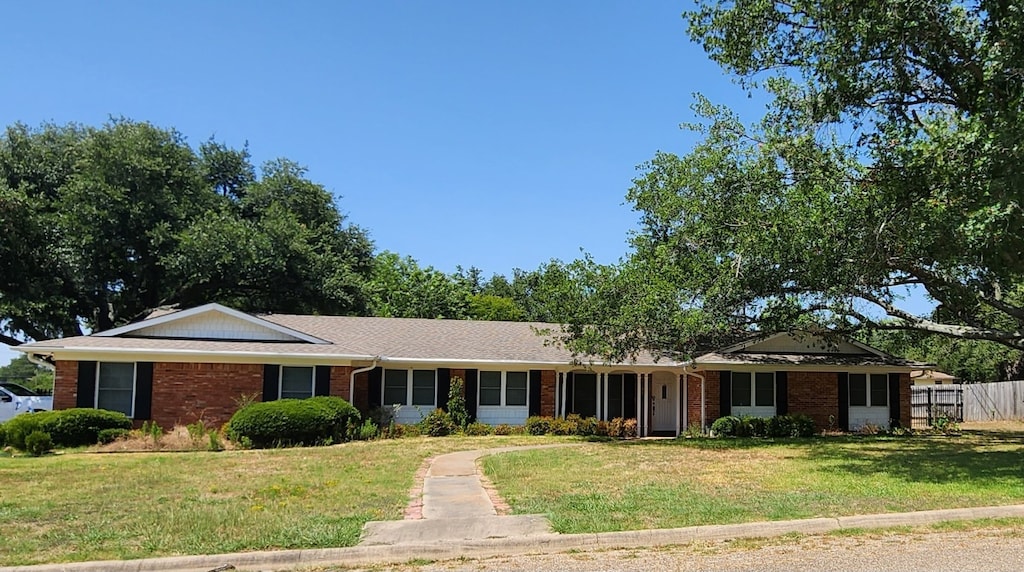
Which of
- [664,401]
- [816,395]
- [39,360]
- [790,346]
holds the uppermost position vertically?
[790,346]

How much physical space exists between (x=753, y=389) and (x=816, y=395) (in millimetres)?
2109

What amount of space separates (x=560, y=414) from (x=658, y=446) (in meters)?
4.81

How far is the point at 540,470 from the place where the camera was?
1391 cm

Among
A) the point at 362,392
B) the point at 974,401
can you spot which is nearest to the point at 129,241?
the point at 362,392

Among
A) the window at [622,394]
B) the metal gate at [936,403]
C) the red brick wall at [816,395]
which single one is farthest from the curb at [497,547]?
the metal gate at [936,403]

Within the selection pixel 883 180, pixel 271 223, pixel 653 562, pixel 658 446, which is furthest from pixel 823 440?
pixel 271 223

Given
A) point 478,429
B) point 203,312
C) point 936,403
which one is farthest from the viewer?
point 936,403

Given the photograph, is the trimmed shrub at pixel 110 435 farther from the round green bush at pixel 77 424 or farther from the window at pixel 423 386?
the window at pixel 423 386

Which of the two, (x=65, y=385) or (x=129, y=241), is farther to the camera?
(x=129, y=241)

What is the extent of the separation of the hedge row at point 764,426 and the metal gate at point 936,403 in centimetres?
796

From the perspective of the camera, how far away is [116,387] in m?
20.1

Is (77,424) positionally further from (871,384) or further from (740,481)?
(871,384)

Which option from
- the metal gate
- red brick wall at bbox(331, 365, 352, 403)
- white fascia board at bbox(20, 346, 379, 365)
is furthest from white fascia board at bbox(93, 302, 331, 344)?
the metal gate

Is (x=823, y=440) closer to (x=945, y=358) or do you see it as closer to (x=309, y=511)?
(x=309, y=511)
